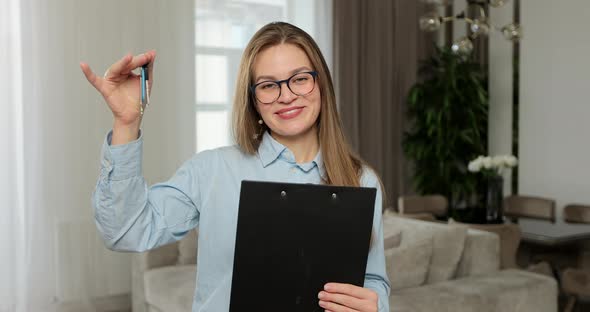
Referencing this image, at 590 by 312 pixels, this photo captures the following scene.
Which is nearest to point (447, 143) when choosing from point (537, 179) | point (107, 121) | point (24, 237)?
point (537, 179)

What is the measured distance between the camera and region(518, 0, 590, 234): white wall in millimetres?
5367

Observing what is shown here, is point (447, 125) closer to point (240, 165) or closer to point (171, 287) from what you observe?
point (171, 287)

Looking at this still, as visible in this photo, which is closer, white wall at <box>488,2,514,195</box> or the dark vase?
the dark vase

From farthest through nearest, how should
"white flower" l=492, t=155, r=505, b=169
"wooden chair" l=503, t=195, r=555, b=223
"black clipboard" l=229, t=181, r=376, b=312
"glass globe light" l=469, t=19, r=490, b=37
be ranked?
"wooden chair" l=503, t=195, r=555, b=223
"white flower" l=492, t=155, r=505, b=169
"glass globe light" l=469, t=19, r=490, b=37
"black clipboard" l=229, t=181, r=376, b=312

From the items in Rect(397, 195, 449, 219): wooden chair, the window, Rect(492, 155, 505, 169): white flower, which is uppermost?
the window

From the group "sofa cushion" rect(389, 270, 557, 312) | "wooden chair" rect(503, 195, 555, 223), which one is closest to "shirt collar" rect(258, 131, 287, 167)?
"sofa cushion" rect(389, 270, 557, 312)

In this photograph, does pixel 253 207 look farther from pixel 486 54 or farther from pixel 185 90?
pixel 486 54

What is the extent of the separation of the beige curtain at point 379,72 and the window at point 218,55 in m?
0.87

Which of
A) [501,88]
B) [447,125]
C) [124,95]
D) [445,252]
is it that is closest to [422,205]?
[447,125]

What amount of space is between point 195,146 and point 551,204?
2.90 metres

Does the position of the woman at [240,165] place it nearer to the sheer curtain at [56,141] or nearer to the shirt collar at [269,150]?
the shirt collar at [269,150]

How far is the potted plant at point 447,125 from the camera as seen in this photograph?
594 cm

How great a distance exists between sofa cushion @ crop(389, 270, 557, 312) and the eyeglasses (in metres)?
1.43

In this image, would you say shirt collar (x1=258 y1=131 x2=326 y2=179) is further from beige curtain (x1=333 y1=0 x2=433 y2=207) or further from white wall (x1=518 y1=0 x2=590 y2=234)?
white wall (x1=518 y1=0 x2=590 y2=234)
